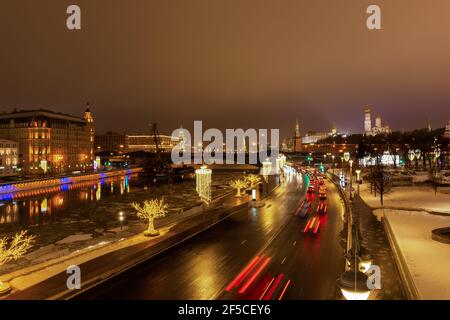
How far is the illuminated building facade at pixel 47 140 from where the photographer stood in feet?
307

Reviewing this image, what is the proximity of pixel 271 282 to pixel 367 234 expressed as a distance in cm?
1192

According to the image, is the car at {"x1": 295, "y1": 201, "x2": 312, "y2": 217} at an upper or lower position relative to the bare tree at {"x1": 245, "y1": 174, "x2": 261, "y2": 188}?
lower

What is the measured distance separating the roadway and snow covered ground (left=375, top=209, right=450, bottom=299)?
3.50 metres

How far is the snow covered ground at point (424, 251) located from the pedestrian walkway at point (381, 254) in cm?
80

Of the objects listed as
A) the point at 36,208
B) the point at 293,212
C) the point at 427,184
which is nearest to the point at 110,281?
the point at 293,212

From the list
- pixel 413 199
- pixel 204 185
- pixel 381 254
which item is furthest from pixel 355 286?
pixel 204 185

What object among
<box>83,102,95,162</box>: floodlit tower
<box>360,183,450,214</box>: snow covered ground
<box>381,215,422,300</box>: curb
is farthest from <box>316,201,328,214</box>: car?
<box>83,102,95,162</box>: floodlit tower

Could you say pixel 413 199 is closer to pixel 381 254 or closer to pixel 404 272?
pixel 381 254

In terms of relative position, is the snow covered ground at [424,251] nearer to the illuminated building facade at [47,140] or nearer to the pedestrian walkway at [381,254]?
the pedestrian walkway at [381,254]

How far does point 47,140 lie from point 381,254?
9959cm

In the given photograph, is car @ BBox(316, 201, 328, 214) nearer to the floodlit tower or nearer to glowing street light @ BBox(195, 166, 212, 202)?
glowing street light @ BBox(195, 166, 212, 202)

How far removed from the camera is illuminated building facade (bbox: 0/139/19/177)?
7969 cm

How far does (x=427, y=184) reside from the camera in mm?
50250

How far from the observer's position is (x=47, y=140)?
325 ft
